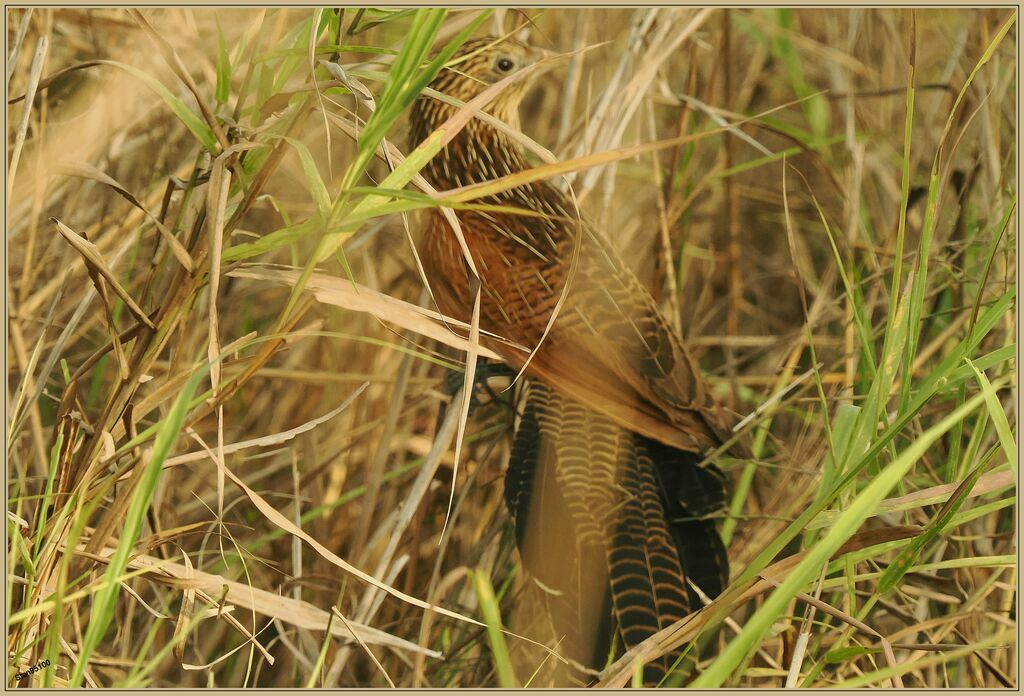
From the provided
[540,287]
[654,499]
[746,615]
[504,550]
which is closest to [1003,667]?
[746,615]

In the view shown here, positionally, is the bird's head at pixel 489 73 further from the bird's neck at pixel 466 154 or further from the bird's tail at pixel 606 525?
the bird's tail at pixel 606 525

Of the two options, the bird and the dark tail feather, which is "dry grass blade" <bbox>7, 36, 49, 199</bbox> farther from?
the dark tail feather

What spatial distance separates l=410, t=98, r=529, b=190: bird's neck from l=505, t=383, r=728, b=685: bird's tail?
27.4 inches

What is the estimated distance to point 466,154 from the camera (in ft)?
7.81

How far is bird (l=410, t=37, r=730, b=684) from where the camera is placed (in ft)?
5.81

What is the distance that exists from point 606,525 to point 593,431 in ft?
0.82

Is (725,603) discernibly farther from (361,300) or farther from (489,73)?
(489,73)

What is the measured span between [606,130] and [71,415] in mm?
1417

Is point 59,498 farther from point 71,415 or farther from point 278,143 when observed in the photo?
point 278,143

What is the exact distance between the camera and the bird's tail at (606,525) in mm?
1732

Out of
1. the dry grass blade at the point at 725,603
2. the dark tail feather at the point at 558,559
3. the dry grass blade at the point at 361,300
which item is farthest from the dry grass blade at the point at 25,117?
the dry grass blade at the point at 725,603

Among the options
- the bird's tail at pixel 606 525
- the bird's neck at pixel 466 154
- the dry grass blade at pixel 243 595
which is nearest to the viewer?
the dry grass blade at pixel 243 595

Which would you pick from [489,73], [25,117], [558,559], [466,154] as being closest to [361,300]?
[25,117]

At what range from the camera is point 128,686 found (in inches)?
48.4
